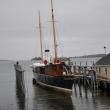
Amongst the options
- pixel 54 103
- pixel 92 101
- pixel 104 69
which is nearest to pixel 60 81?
pixel 104 69

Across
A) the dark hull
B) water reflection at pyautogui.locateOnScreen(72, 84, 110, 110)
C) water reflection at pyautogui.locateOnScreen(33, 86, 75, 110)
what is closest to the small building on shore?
water reflection at pyautogui.locateOnScreen(72, 84, 110, 110)

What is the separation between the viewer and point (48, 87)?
56500mm

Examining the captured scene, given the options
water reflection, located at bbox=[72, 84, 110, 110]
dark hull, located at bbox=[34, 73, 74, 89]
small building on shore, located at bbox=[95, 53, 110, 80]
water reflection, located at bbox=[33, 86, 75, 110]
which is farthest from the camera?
small building on shore, located at bbox=[95, 53, 110, 80]

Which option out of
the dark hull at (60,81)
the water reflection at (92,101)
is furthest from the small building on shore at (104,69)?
the dark hull at (60,81)

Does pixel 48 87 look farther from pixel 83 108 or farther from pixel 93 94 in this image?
pixel 83 108

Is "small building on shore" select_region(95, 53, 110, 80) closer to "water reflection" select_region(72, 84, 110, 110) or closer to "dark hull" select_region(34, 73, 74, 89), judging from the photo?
"water reflection" select_region(72, 84, 110, 110)

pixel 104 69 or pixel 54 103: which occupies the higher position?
pixel 104 69

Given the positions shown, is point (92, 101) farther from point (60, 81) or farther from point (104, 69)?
point (104, 69)

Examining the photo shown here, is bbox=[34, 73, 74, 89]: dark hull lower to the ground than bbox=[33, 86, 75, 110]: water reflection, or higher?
higher

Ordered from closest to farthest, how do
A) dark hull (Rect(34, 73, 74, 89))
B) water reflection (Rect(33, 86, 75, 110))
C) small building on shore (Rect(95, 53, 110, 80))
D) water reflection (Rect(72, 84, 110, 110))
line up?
water reflection (Rect(72, 84, 110, 110)), water reflection (Rect(33, 86, 75, 110)), dark hull (Rect(34, 73, 74, 89)), small building on shore (Rect(95, 53, 110, 80))

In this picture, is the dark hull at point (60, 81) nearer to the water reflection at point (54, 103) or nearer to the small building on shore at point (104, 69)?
the water reflection at point (54, 103)

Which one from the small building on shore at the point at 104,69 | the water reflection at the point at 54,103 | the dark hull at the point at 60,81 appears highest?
the small building on shore at the point at 104,69

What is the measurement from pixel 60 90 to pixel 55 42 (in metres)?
6.78

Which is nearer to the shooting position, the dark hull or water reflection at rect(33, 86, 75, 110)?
water reflection at rect(33, 86, 75, 110)
